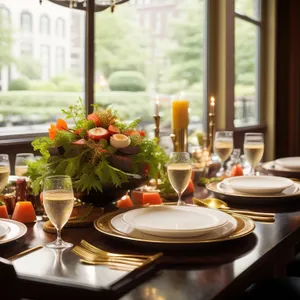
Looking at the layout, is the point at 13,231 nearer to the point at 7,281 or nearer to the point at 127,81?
the point at 7,281

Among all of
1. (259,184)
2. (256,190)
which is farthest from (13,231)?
(259,184)

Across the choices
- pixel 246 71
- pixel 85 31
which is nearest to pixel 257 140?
pixel 85 31

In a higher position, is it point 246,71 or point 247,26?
point 247,26

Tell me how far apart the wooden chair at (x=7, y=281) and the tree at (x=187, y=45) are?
12.2ft

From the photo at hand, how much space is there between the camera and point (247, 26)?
5.51m

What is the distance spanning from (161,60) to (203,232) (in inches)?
128

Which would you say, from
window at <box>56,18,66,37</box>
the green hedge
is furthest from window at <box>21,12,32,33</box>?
the green hedge

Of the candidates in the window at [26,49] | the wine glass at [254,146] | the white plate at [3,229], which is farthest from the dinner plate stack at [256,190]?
the window at [26,49]

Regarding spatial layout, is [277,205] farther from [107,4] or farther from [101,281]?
[107,4]

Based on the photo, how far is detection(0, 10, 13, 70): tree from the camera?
3.03 metres

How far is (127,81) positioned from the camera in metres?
4.01

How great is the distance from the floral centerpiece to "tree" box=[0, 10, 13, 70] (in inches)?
58.2

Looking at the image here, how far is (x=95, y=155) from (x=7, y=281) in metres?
0.78

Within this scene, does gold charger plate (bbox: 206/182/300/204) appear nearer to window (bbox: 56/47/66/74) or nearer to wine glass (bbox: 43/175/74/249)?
wine glass (bbox: 43/175/74/249)
